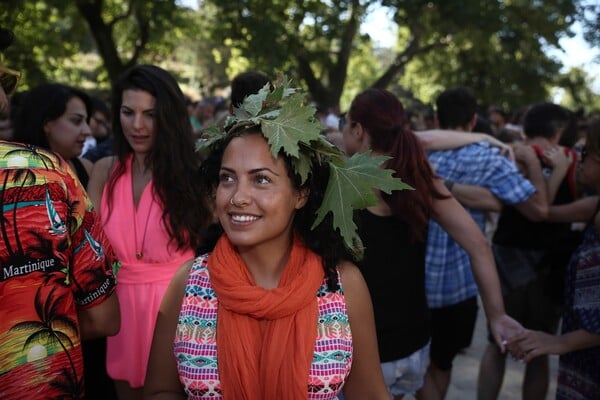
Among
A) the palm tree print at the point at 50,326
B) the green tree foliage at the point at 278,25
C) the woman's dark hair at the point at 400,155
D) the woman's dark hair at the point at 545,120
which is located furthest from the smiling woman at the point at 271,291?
the green tree foliage at the point at 278,25

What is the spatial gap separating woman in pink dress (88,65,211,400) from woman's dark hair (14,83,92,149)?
0.51m

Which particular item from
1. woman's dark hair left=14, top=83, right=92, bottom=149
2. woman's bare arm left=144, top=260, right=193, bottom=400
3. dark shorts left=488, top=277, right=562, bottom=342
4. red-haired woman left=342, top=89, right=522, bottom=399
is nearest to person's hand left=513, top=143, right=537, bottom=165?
dark shorts left=488, top=277, right=562, bottom=342

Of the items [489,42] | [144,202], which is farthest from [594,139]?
[489,42]

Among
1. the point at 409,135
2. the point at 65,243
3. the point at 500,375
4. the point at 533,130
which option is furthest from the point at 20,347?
the point at 533,130

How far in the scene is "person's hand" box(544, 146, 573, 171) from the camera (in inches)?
154

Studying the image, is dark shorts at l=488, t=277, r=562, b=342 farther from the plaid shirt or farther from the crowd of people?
the plaid shirt

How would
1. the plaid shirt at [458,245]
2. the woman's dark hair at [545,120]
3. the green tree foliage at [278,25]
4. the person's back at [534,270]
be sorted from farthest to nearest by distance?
the green tree foliage at [278,25], the woman's dark hair at [545,120], the person's back at [534,270], the plaid shirt at [458,245]

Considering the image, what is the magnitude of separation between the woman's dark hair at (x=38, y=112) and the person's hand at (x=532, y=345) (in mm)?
2891

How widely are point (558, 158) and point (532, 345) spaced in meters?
1.73

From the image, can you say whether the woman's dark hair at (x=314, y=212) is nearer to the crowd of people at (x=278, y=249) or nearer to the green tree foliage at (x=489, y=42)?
the crowd of people at (x=278, y=249)

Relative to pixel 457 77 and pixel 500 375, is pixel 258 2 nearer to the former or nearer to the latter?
pixel 500 375

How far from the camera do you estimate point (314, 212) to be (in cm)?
203

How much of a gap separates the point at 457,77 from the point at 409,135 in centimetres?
2502

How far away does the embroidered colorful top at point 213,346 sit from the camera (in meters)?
1.78
